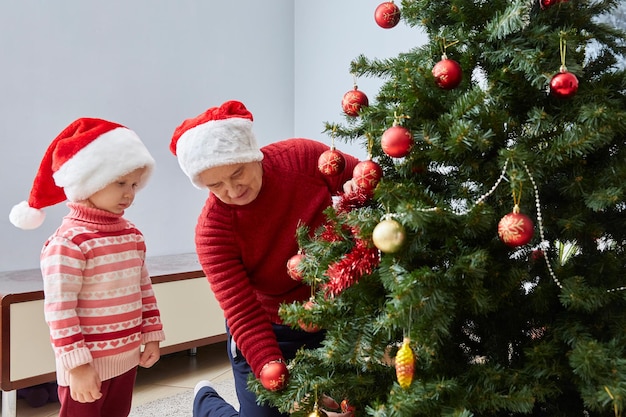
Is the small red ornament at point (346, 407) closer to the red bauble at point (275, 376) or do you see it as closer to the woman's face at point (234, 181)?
the red bauble at point (275, 376)

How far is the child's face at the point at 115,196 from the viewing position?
51.9 inches

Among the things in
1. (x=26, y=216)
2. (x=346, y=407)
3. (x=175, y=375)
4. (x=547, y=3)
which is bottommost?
(x=175, y=375)

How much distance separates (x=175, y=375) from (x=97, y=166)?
1218 mm

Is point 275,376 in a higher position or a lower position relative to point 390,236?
lower

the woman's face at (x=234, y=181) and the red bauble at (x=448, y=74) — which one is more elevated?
the red bauble at (x=448, y=74)

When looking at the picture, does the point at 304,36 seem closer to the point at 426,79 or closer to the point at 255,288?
the point at 255,288

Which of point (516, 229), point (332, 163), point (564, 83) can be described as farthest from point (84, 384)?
point (564, 83)

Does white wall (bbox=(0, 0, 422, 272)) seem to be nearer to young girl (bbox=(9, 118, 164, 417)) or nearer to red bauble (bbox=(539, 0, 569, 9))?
young girl (bbox=(9, 118, 164, 417))

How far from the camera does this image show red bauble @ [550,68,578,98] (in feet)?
2.48

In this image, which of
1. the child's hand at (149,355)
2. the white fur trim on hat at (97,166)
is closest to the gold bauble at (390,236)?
the white fur trim on hat at (97,166)

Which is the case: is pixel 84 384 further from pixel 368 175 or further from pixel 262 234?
pixel 368 175

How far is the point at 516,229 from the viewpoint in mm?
717

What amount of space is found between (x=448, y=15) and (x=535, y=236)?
1.22ft

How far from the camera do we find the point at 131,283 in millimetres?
1356
